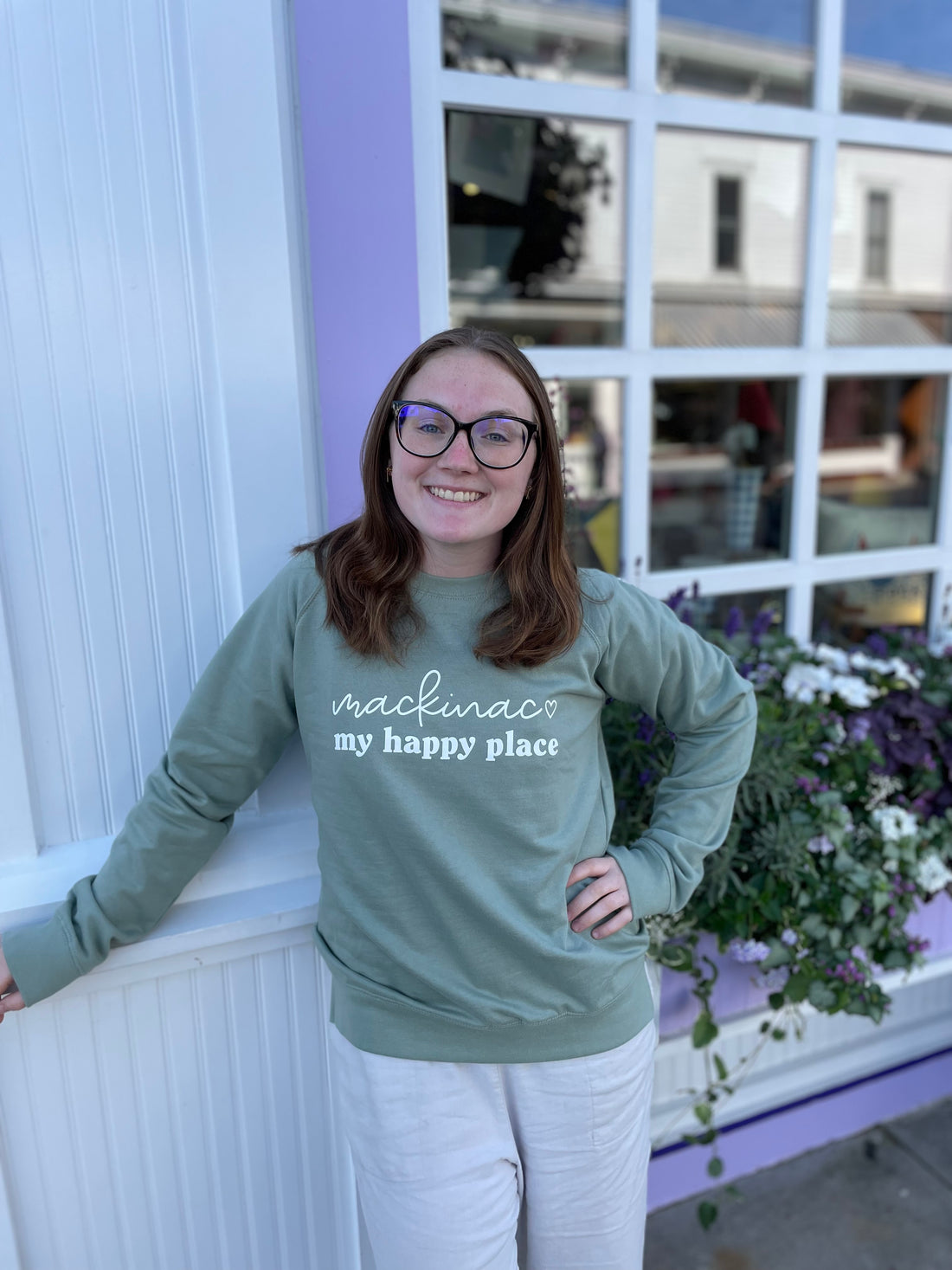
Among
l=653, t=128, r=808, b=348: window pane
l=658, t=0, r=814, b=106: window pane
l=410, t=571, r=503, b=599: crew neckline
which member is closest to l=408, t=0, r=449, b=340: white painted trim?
l=410, t=571, r=503, b=599: crew neckline

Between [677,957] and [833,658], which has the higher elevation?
[833,658]

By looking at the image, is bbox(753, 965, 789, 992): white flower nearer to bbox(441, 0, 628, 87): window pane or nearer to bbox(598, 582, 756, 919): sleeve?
bbox(598, 582, 756, 919): sleeve

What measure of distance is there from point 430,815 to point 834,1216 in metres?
1.80

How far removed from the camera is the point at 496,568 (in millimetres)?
1193

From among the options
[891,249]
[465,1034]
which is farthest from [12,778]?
[891,249]

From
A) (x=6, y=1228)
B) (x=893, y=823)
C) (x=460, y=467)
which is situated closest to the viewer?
(x=460, y=467)

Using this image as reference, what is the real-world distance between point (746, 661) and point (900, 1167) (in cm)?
149

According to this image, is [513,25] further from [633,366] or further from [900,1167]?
[900,1167]

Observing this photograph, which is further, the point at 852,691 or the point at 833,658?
the point at 833,658

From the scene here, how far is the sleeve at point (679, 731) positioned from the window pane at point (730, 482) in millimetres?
1080

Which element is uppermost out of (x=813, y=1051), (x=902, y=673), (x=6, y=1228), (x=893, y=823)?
(x=902, y=673)

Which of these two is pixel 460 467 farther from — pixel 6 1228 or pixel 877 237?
pixel 877 237

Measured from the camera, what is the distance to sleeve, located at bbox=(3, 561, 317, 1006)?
1.19m

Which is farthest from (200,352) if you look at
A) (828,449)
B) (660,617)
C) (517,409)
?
(828,449)
